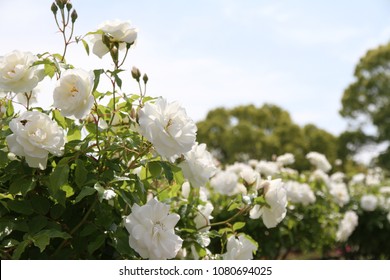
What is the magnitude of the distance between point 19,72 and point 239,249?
856mm

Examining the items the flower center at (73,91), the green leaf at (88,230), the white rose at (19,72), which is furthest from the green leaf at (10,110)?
the green leaf at (88,230)

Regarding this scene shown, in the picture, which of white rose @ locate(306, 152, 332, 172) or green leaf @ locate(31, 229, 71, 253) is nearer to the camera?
green leaf @ locate(31, 229, 71, 253)

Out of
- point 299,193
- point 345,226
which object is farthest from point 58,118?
point 345,226

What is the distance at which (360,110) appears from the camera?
20.9m

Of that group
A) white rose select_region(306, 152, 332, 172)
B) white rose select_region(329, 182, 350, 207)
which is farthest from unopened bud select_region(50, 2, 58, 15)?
white rose select_region(329, 182, 350, 207)

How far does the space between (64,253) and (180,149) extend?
Answer: 0.48 m

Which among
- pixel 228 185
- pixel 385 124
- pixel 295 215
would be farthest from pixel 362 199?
pixel 385 124

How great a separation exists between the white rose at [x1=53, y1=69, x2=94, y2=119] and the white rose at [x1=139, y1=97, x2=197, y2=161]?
15 cm

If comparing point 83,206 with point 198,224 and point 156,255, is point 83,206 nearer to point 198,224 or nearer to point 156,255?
point 156,255

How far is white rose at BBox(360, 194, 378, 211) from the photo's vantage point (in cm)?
635

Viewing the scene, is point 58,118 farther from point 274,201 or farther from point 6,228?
point 274,201

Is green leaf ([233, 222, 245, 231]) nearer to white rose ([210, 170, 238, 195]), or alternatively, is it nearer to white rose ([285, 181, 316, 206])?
white rose ([210, 170, 238, 195])

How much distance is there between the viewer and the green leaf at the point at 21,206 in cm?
160

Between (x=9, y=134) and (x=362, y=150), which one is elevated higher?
(x=9, y=134)
